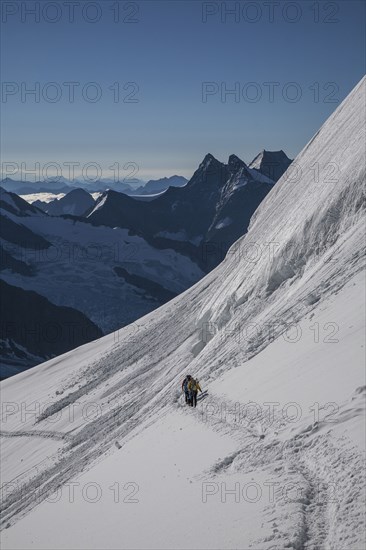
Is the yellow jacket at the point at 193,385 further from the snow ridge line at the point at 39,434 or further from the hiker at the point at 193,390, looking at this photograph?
the snow ridge line at the point at 39,434

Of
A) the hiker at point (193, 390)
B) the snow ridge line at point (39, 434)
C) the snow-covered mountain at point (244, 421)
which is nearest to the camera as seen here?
the snow-covered mountain at point (244, 421)

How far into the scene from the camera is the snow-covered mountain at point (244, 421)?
41.0 feet

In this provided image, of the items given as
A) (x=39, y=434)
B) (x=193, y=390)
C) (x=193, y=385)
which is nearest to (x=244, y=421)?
(x=193, y=390)

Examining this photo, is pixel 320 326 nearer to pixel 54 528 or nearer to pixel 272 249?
pixel 54 528

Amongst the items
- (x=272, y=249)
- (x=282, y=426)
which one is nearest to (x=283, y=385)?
(x=282, y=426)

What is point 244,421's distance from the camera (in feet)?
58.3

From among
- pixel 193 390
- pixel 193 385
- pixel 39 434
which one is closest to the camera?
pixel 193 390

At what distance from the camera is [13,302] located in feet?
561

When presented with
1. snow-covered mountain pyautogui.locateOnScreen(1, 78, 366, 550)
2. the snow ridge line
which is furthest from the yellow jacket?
the snow ridge line

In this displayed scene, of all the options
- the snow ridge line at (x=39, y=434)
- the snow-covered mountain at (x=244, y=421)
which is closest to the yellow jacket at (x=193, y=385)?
the snow-covered mountain at (x=244, y=421)

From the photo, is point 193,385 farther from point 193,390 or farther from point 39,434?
point 39,434

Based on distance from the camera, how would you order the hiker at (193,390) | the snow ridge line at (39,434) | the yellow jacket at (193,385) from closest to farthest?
the hiker at (193,390), the yellow jacket at (193,385), the snow ridge line at (39,434)

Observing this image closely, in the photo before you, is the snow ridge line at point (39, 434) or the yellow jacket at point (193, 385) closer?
the yellow jacket at point (193, 385)

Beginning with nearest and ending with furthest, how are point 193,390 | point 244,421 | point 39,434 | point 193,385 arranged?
1. point 244,421
2. point 193,390
3. point 193,385
4. point 39,434
